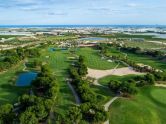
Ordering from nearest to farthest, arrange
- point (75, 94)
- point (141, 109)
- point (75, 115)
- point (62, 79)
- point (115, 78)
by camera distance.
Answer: point (75, 115) < point (141, 109) < point (75, 94) < point (62, 79) < point (115, 78)

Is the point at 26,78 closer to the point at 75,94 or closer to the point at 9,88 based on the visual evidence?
the point at 9,88

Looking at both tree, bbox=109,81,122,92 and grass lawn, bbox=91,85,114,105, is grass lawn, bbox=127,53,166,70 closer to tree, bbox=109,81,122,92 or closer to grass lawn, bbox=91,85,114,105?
grass lawn, bbox=91,85,114,105

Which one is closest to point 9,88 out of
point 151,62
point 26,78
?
point 26,78

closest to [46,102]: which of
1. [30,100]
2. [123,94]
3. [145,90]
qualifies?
[30,100]

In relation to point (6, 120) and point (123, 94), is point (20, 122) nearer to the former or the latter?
point (6, 120)

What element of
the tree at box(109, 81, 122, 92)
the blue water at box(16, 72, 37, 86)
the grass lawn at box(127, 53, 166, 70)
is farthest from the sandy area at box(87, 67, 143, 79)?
the blue water at box(16, 72, 37, 86)
